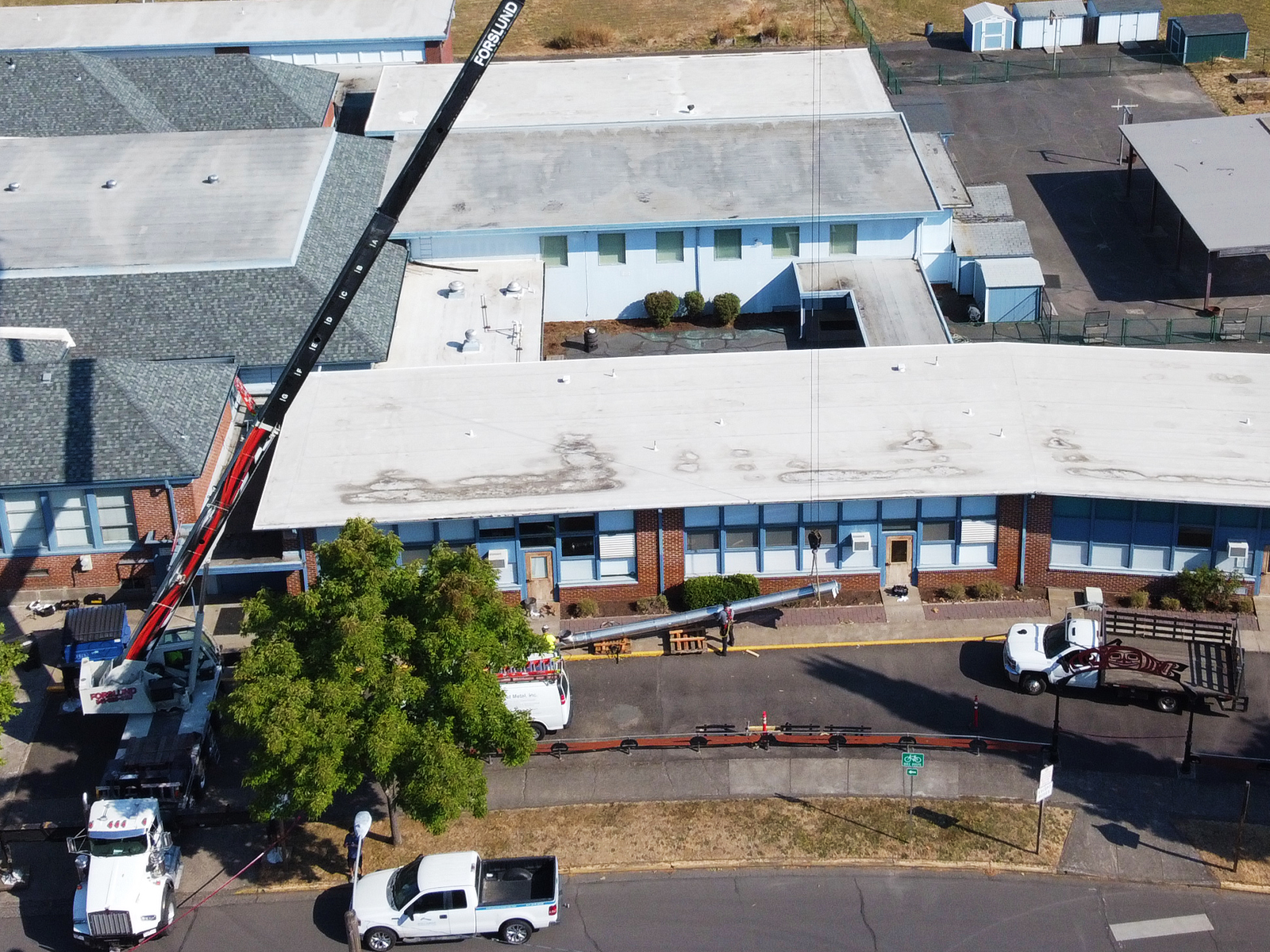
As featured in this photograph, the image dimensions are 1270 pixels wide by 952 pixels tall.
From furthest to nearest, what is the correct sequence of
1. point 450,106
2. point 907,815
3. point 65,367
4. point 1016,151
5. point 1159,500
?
point 1016,151 → point 65,367 → point 1159,500 → point 907,815 → point 450,106

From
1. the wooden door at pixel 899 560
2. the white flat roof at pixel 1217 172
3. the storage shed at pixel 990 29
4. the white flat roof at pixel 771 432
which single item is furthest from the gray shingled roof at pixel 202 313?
the storage shed at pixel 990 29

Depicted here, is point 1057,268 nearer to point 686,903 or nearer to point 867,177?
point 867,177

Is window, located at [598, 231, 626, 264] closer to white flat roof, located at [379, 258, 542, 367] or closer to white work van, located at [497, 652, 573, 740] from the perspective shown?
white flat roof, located at [379, 258, 542, 367]

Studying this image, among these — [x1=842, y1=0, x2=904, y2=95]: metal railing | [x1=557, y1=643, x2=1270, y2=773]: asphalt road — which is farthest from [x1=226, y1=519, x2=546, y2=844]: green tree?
[x1=842, y1=0, x2=904, y2=95]: metal railing

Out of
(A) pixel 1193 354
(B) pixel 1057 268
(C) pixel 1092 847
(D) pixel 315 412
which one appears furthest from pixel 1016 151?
(C) pixel 1092 847

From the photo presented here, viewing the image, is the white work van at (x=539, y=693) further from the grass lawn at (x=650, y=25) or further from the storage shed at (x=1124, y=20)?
the storage shed at (x=1124, y=20)

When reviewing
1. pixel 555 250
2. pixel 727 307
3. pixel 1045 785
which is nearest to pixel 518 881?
pixel 1045 785
